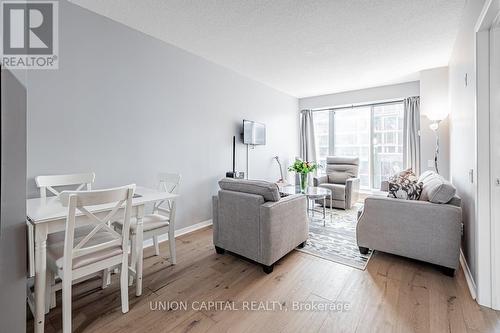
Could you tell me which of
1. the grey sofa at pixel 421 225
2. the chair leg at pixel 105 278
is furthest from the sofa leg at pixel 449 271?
the chair leg at pixel 105 278

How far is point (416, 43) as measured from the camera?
3049mm

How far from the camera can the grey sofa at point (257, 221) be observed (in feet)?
7.15

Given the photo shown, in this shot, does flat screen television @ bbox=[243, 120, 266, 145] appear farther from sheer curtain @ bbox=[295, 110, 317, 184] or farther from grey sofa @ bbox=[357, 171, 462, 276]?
grey sofa @ bbox=[357, 171, 462, 276]

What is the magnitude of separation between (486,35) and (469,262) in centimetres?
192

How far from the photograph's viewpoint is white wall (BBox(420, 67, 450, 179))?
12.7ft

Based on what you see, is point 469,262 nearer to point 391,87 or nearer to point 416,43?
point 416,43

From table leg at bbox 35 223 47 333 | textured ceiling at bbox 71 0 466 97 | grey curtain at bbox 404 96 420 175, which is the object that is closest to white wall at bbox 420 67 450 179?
textured ceiling at bbox 71 0 466 97

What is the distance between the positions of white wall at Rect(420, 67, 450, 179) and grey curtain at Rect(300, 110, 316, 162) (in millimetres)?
2411

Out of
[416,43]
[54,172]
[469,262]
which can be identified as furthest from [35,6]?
[469,262]

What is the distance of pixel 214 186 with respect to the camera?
3.79m

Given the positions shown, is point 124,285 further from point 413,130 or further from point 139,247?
point 413,130

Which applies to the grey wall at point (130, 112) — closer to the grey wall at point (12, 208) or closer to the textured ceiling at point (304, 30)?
the textured ceiling at point (304, 30)

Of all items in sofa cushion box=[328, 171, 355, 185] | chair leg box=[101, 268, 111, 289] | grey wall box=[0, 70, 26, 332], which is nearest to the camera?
grey wall box=[0, 70, 26, 332]

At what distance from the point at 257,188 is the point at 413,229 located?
1.59 m
